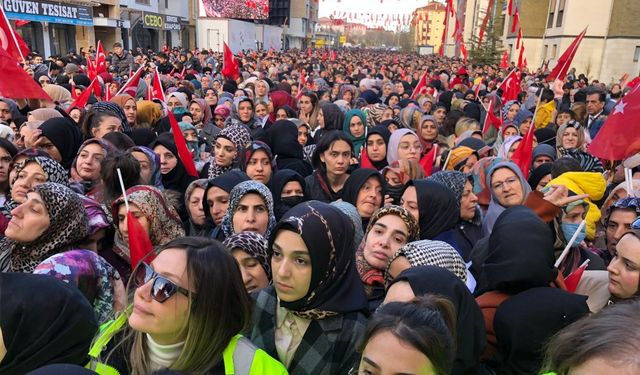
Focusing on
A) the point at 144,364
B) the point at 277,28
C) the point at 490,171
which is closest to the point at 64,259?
the point at 144,364

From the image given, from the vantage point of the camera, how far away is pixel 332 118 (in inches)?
273

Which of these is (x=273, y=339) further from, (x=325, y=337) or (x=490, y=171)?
(x=490, y=171)

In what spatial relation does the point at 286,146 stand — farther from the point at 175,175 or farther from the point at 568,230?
the point at 568,230

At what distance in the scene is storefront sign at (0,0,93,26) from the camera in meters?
20.5

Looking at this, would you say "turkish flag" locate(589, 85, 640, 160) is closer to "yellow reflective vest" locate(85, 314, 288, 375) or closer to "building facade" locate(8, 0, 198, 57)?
"yellow reflective vest" locate(85, 314, 288, 375)

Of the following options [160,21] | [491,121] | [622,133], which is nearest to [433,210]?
[622,133]

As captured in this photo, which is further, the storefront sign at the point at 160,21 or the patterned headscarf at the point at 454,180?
the storefront sign at the point at 160,21

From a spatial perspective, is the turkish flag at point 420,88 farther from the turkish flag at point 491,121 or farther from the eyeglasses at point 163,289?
the eyeglasses at point 163,289

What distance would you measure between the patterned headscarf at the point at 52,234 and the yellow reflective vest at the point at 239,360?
3.14 ft

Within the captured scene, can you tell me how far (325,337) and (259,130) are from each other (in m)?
4.65

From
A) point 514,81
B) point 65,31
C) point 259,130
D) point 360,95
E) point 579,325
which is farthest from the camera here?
point 65,31

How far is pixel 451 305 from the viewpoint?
1755 mm

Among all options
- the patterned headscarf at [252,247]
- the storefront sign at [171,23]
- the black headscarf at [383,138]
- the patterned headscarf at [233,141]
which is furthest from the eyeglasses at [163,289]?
the storefront sign at [171,23]

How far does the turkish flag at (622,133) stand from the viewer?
3.79 m
